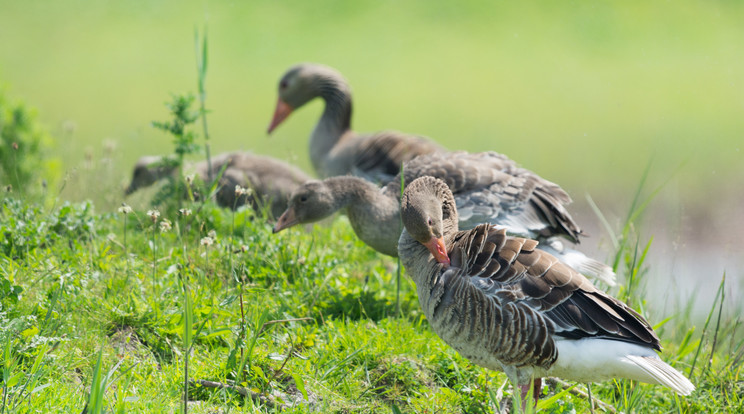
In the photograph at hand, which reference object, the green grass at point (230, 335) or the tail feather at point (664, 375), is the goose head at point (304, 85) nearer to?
the green grass at point (230, 335)

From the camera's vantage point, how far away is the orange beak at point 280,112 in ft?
32.2

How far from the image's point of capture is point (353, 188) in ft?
19.9

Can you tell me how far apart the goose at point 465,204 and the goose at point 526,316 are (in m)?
1.40

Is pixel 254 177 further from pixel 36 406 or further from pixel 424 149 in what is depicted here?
pixel 36 406

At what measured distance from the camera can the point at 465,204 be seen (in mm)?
5867


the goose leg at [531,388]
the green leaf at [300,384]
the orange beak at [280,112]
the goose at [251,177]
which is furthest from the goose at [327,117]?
the green leaf at [300,384]

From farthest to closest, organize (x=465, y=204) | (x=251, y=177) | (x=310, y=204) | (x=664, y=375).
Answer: (x=251, y=177)
(x=310, y=204)
(x=465, y=204)
(x=664, y=375)

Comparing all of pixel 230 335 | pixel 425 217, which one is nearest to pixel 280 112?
pixel 230 335

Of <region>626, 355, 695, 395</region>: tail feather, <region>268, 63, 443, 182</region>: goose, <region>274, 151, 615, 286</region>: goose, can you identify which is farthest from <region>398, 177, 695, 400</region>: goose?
<region>268, 63, 443, 182</region>: goose

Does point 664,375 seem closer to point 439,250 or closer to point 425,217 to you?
point 439,250

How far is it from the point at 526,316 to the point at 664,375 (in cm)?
74

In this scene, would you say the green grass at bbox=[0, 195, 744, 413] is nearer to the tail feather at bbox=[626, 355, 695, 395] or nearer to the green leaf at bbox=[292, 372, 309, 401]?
the green leaf at bbox=[292, 372, 309, 401]

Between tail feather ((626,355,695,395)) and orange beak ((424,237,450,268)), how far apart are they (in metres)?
1.15

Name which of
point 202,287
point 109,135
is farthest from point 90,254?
point 109,135
